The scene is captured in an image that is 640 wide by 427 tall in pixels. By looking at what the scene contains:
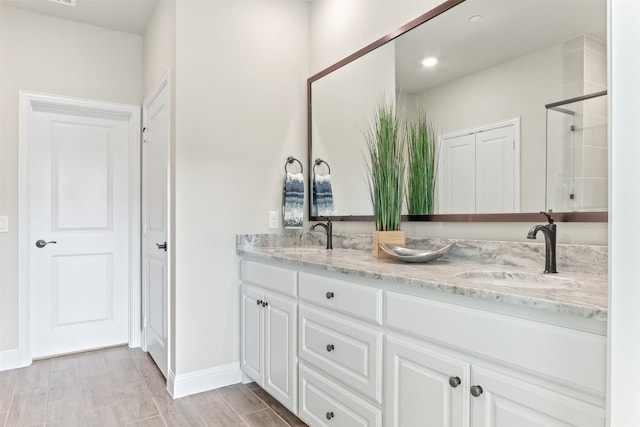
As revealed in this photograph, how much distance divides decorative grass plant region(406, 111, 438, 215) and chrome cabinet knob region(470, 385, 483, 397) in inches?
42.3

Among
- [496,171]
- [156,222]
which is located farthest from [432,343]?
[156,222]

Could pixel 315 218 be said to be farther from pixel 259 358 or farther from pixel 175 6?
pixel 175 6

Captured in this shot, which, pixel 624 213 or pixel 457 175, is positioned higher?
pixel 457 175

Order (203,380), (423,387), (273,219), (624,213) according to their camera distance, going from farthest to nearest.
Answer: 1. (273,219)
2. (203,380)
3. (423,387)
4. (624,213)

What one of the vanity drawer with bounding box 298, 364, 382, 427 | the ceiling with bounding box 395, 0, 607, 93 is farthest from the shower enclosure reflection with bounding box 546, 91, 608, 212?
the vanity drawer with bounding box 298, 364, 382, 427

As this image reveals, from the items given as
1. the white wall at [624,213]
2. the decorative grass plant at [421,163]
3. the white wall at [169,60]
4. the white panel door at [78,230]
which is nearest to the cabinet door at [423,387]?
the white wall at [624,213]

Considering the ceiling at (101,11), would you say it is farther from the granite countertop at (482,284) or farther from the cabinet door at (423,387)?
the cabinet door at (423,387)

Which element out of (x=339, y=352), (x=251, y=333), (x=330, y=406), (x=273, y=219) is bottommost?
(x=330, y=406)

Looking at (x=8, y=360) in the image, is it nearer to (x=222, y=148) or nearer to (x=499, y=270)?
(x=222, y=148)

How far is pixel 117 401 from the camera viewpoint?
2400 mm

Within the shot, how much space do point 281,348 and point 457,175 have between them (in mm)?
1275

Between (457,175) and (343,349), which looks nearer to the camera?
(343,349)

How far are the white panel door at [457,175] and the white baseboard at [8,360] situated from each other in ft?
10.4

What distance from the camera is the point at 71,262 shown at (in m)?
3.27
